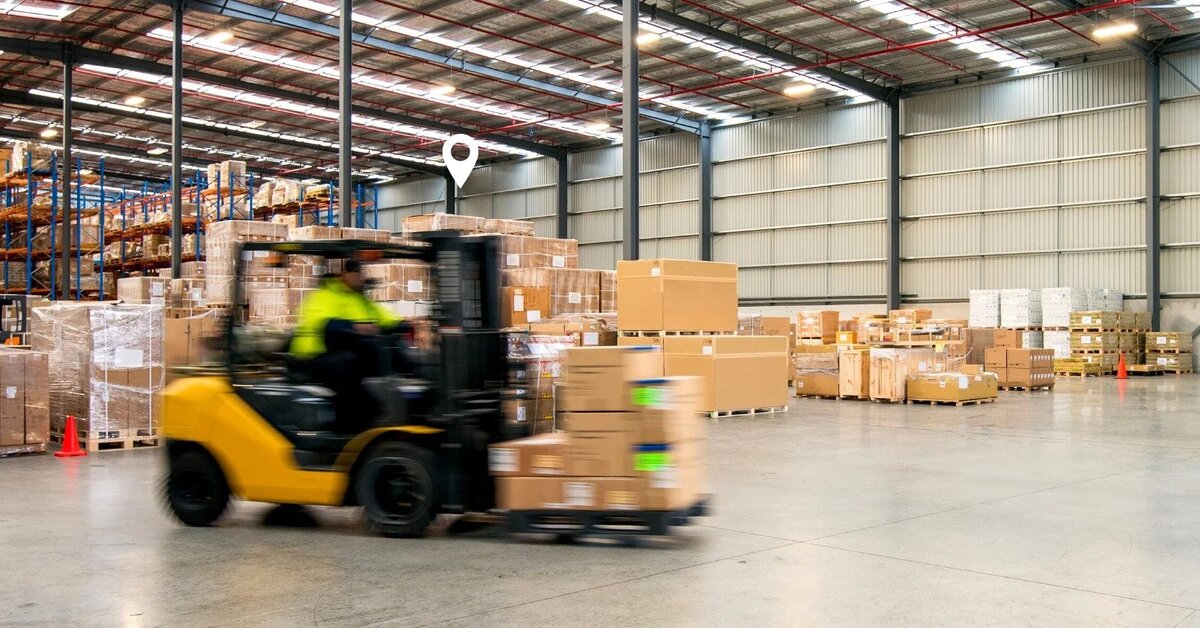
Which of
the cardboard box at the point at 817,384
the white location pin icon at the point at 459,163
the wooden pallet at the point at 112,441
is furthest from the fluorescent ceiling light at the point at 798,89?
the wooden pallet at the point at 112,441

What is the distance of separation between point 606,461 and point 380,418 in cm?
123

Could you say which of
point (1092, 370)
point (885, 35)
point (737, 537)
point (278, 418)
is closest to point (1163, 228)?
point (1092, 370)

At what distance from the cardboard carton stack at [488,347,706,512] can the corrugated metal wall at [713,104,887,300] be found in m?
20.8

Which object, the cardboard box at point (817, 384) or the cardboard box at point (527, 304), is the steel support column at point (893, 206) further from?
the cardboard box at point (527, 304)

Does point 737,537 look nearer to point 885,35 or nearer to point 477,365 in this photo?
point 477,365

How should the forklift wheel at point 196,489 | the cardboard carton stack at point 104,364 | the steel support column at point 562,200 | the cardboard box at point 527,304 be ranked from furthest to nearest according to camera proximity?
1. the steel support column at point 562,200
2. the cardboard box at point 527,304
3. the cardboard carton stack at point 104,364
4. the forklift wheel at point 196,489

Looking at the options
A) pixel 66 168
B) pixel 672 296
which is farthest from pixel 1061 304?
pixel 66 168

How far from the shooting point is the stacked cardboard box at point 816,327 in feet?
65.7

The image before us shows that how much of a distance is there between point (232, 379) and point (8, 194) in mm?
18336

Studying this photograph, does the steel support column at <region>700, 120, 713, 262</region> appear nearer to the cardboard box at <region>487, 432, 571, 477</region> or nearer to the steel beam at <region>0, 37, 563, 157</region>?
the steel beam at <region>0, 37, 563, 157</region>

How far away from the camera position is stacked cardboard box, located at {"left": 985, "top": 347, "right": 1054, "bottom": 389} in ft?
57.0

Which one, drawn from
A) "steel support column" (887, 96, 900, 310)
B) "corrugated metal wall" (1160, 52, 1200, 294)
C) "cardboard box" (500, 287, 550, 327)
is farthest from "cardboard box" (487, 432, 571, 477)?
"steel support column" (887, 96, 900, 310)

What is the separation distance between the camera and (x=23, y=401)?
9.11 m

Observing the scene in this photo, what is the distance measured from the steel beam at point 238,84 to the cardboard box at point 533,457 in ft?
58.6
